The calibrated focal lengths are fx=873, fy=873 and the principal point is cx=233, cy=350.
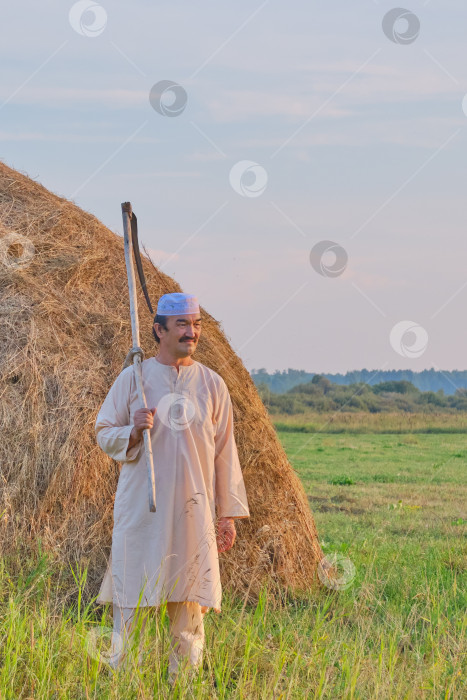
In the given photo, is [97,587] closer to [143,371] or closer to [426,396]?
[143,371]

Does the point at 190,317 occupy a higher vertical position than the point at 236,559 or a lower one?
higher

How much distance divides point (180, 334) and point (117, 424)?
0.55 m

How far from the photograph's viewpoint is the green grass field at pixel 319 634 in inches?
155

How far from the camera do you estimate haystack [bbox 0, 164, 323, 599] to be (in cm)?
548

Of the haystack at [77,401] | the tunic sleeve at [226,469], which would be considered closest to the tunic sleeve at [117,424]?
the tunic sleeve at [226,469]

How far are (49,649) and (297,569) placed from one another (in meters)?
2.57

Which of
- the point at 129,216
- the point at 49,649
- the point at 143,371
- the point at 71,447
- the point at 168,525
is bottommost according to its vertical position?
the point at 49,649

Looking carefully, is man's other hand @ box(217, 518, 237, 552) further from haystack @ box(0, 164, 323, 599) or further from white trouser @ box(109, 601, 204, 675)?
haystack @ box(0, 164, 323, 599)

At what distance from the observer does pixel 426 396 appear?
44750mm

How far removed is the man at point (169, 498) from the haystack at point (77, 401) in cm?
112

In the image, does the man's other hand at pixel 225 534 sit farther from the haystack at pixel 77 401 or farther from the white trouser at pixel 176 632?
the haystack at pixel 77 401

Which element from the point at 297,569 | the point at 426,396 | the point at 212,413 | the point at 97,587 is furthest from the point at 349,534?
the point at 426,396

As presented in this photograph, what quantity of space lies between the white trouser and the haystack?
1.06 meters

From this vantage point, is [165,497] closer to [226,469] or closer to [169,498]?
[169,498]
